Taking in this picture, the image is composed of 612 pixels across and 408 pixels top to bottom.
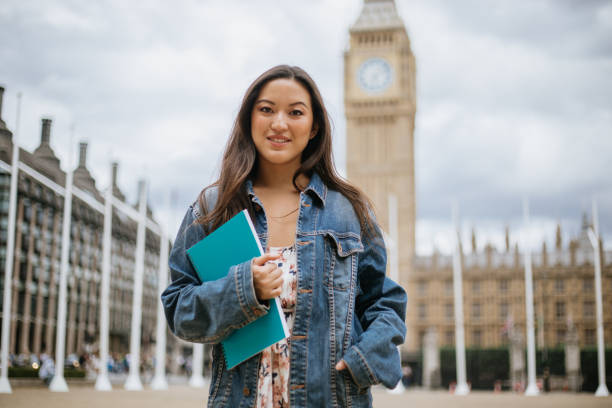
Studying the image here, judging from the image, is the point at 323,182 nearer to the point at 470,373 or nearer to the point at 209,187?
the point at 209,187

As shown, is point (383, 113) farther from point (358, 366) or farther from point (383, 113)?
point (358, 366)

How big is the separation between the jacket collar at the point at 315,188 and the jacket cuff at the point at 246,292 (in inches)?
9.4

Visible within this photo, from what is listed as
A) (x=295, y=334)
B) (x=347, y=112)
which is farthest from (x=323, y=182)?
(x=347, y=112)

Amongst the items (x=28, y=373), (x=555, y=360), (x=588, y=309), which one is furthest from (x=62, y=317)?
(x=588, y=309)

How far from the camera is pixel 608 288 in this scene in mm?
42719

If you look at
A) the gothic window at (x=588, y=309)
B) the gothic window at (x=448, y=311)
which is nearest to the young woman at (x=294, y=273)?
the gothic window at (x=588, y=309)

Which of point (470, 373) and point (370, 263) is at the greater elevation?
point (370, 263)

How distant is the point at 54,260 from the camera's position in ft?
62.5

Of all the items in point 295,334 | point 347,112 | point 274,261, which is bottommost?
point 295,334

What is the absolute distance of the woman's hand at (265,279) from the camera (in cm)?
129

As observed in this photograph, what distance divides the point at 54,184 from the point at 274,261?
12711 mm

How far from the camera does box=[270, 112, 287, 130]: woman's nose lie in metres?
1.49

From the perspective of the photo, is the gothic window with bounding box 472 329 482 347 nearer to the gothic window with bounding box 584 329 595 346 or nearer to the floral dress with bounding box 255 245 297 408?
the gothic window with bounding box 584 329 595 346

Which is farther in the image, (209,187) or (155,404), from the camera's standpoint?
(155,404)
